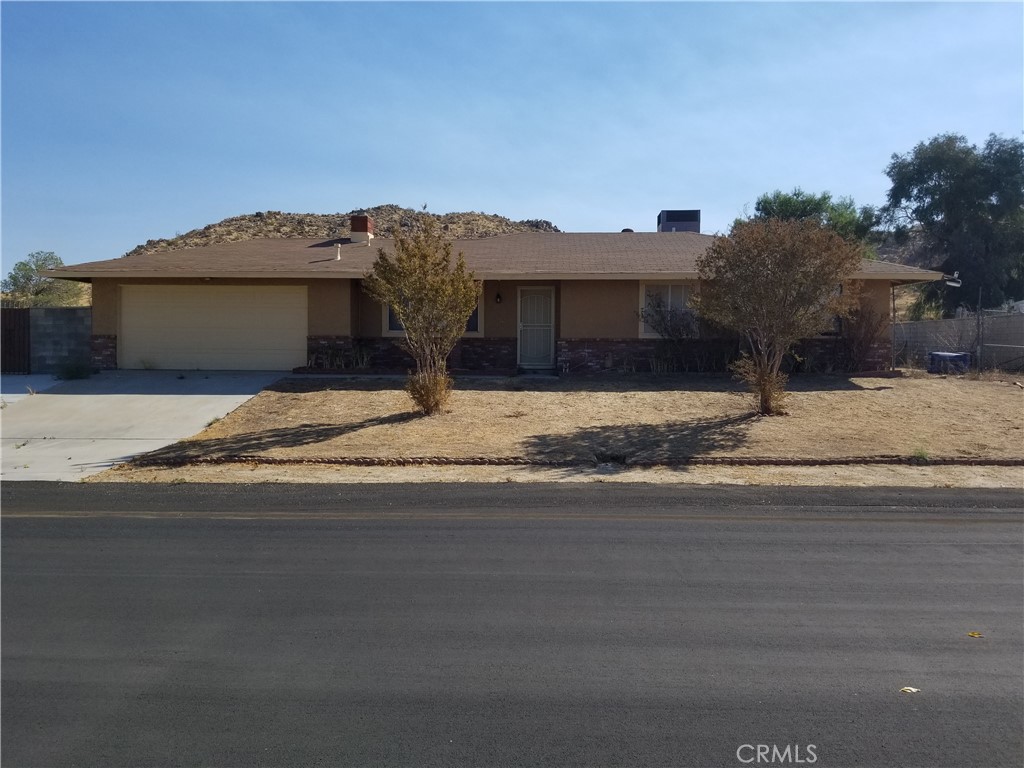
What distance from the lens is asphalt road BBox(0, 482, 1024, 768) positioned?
4.33m

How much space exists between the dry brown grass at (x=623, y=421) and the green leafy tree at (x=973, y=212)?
18.8 m

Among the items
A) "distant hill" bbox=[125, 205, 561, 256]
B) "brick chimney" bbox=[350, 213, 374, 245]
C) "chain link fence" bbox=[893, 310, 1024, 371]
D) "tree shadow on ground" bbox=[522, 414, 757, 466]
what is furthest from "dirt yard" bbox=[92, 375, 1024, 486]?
"distant hill" bbox=[125, 205, 561, 256]

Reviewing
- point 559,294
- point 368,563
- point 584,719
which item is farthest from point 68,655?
point 559,294

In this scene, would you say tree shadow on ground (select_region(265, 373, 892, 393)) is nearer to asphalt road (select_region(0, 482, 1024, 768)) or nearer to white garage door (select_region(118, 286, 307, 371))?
white garage door (select_region(118, 286, 307, 371))

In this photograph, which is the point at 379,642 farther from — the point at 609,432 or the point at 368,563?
the point at 609,432

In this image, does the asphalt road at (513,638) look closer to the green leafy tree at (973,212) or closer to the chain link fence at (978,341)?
the chain link fence at (978,341)

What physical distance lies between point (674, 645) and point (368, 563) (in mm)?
2961

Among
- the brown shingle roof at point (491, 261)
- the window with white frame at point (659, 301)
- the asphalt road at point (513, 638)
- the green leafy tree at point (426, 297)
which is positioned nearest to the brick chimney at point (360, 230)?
the brown shingle roof at point (491, 261)

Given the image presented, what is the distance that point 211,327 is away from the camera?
2170 cm

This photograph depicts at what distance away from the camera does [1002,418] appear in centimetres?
1573

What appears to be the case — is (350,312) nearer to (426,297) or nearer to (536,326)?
(536,326)

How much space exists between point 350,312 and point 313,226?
26970mm

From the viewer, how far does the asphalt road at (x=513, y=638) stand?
4332 mm

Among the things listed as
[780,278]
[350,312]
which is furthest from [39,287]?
[780,278]
